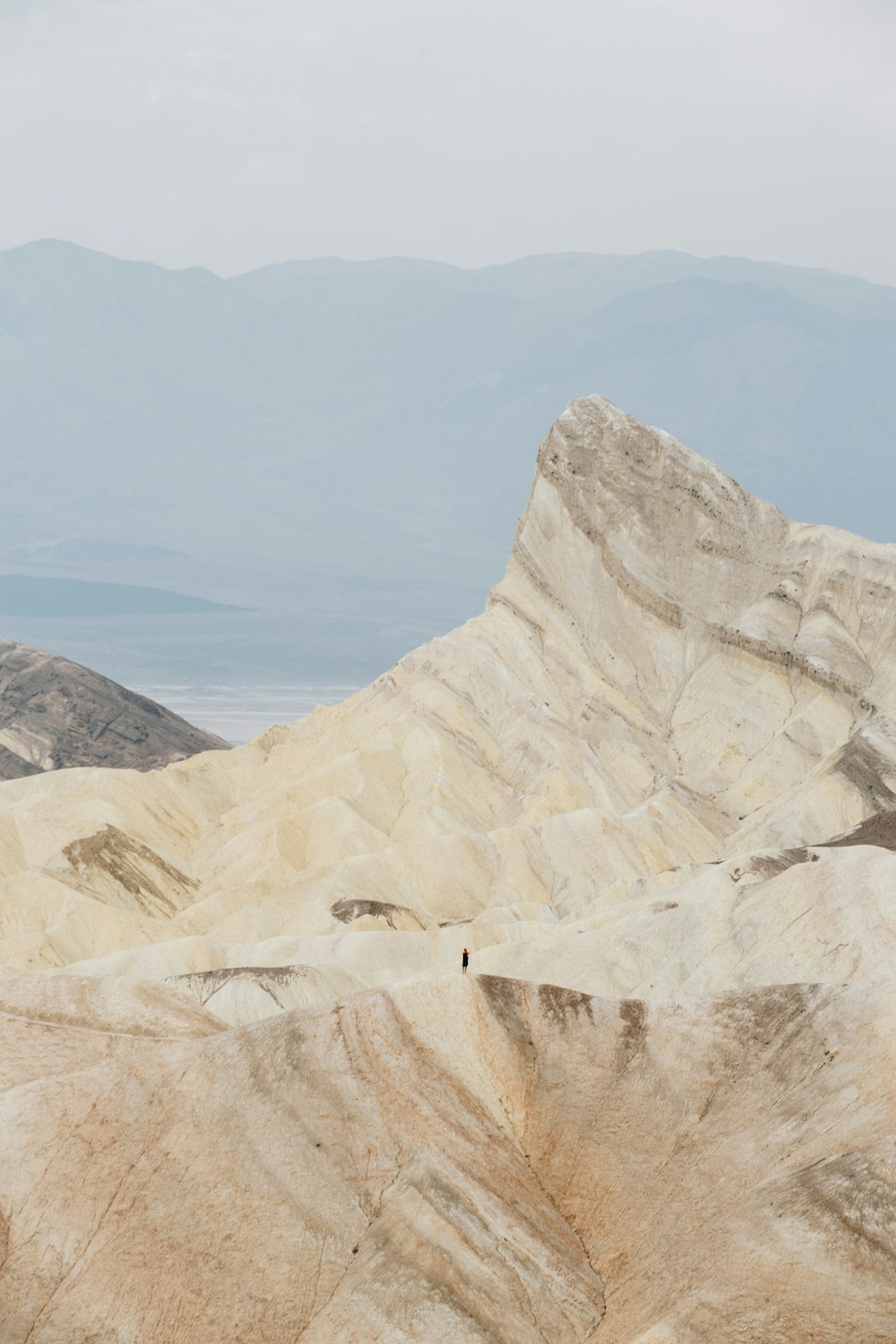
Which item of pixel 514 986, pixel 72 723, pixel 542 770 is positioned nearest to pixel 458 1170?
pixel 514 986

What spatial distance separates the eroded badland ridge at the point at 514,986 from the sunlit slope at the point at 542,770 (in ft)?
0.82

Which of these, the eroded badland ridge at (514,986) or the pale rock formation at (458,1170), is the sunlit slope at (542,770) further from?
the pale rock formation at (458,1170)

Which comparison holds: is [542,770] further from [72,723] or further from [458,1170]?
[72,723]

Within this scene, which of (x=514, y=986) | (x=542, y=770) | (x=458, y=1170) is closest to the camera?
(x=458, y=1170)

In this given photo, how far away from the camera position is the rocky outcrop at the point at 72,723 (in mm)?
122125

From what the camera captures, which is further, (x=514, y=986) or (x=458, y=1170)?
(x=514, y=986)

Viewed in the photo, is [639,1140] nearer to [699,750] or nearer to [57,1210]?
[57,1210]

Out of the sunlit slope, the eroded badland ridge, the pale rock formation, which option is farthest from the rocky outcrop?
the pale rock formation

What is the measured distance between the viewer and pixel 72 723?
127 meters

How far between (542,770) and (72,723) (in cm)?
6329

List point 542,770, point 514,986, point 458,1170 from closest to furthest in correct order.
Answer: point 458,1170, point 514,986, point 542,770

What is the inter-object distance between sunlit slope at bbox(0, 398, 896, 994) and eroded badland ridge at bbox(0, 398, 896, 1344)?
250 millimetres

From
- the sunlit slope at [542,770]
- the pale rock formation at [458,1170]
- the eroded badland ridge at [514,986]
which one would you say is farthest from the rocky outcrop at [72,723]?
the pale rock formation at [458,1170]

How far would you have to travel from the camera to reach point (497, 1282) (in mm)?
25328
